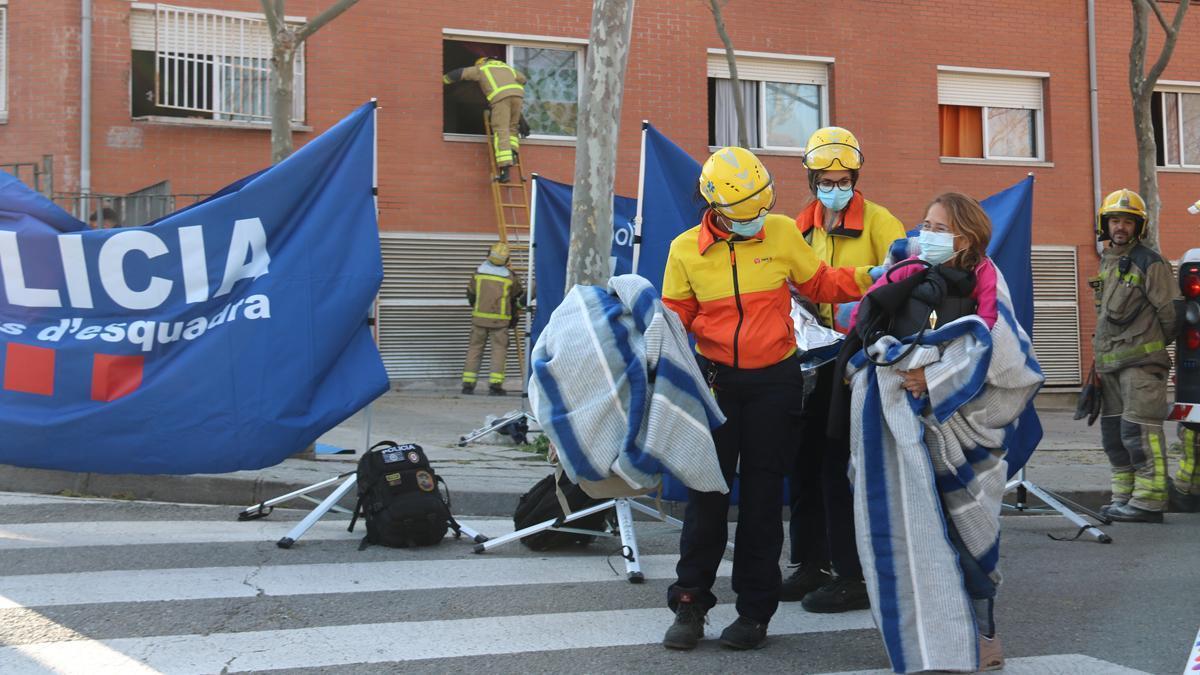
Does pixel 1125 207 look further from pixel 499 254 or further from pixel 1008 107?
pixel 1008 107

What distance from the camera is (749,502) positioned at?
479cm

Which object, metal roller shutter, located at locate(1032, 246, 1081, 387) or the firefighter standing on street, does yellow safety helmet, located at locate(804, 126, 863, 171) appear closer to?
the firefighter standing on street

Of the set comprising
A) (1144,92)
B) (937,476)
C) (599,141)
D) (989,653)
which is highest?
(1144,92)

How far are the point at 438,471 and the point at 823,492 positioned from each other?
420cm

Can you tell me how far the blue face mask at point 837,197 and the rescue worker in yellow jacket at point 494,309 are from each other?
10.4m

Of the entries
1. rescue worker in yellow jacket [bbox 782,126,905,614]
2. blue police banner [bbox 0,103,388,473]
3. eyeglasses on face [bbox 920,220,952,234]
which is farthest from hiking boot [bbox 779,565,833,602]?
blue police banner [bbox 0,103,388,473]

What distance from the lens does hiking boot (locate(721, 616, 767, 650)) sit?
15.4 feet

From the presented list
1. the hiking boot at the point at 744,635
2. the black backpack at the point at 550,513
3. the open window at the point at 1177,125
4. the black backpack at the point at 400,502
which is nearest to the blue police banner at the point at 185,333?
the black backpack at the point at 400,502

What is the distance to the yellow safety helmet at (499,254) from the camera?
15609 millimetres

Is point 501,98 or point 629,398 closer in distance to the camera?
point 629,398

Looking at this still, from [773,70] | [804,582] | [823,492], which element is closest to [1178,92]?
[773,70]

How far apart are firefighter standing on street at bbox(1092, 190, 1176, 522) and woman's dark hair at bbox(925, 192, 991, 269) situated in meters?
3.89

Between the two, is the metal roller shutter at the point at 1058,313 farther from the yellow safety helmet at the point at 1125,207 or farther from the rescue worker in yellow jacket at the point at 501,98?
the yellow safety helmet at the point at 1125,207

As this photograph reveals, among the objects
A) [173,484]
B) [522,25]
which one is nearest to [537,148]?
[522,25]
